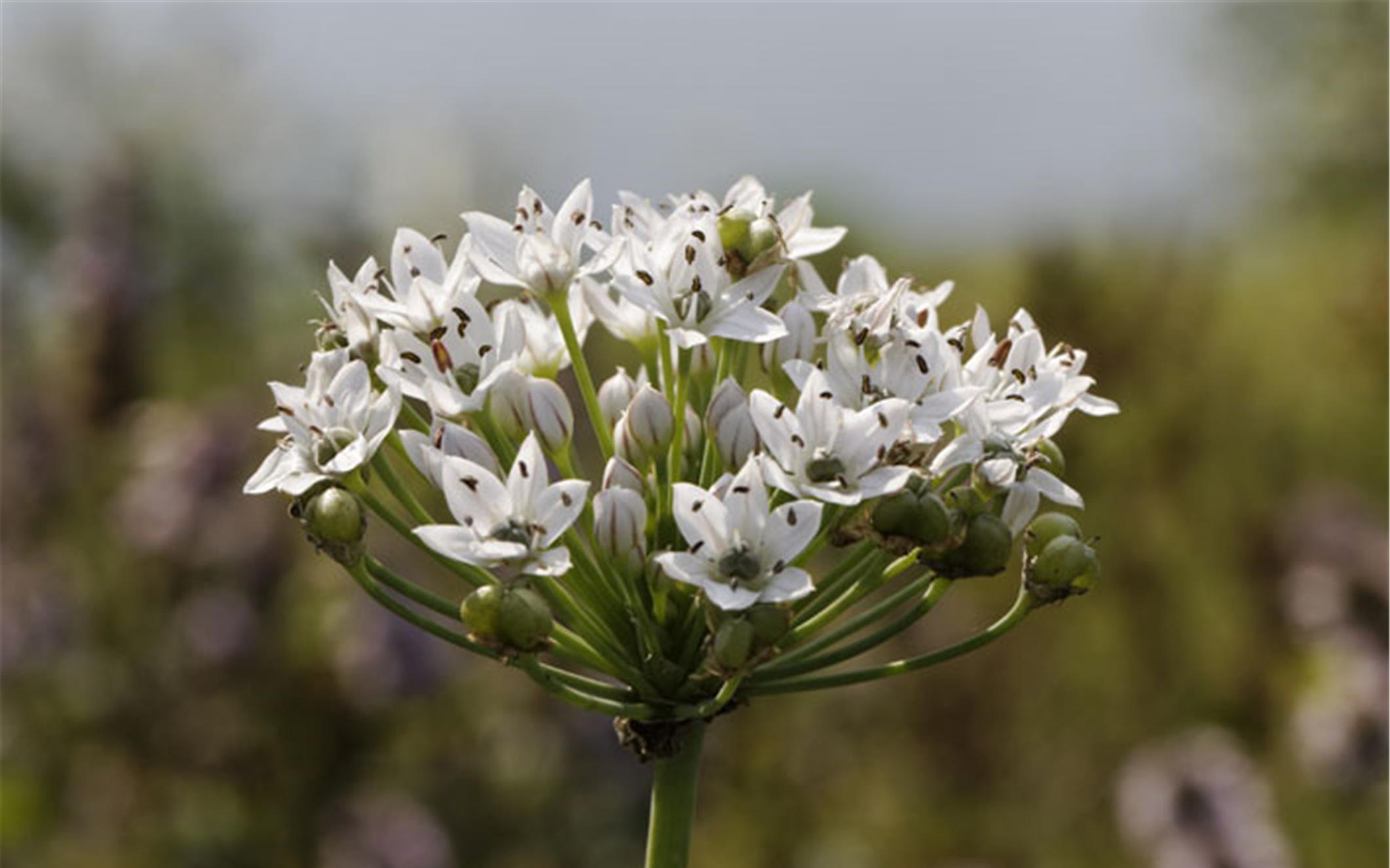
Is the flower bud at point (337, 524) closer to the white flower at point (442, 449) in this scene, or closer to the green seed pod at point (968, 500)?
the white flower at point (442, 449)

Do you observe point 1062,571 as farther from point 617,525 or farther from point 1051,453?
point 617,525

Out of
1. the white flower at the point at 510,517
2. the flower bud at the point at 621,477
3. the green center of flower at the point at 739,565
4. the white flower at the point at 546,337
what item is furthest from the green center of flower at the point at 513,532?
the white flower at the point at 546,337

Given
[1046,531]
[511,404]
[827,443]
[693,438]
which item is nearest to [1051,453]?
[1046,531]

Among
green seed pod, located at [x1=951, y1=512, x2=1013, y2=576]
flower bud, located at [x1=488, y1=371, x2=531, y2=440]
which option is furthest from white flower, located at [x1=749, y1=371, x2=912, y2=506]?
flower bud, located at [x1=488, y1=371, x2=531, y2=440]

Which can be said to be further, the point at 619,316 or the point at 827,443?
the point at 619,316

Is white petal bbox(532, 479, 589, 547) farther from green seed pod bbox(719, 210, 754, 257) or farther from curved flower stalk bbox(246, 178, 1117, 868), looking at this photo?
green seed pod bbox(719, 210, 754, 257)
